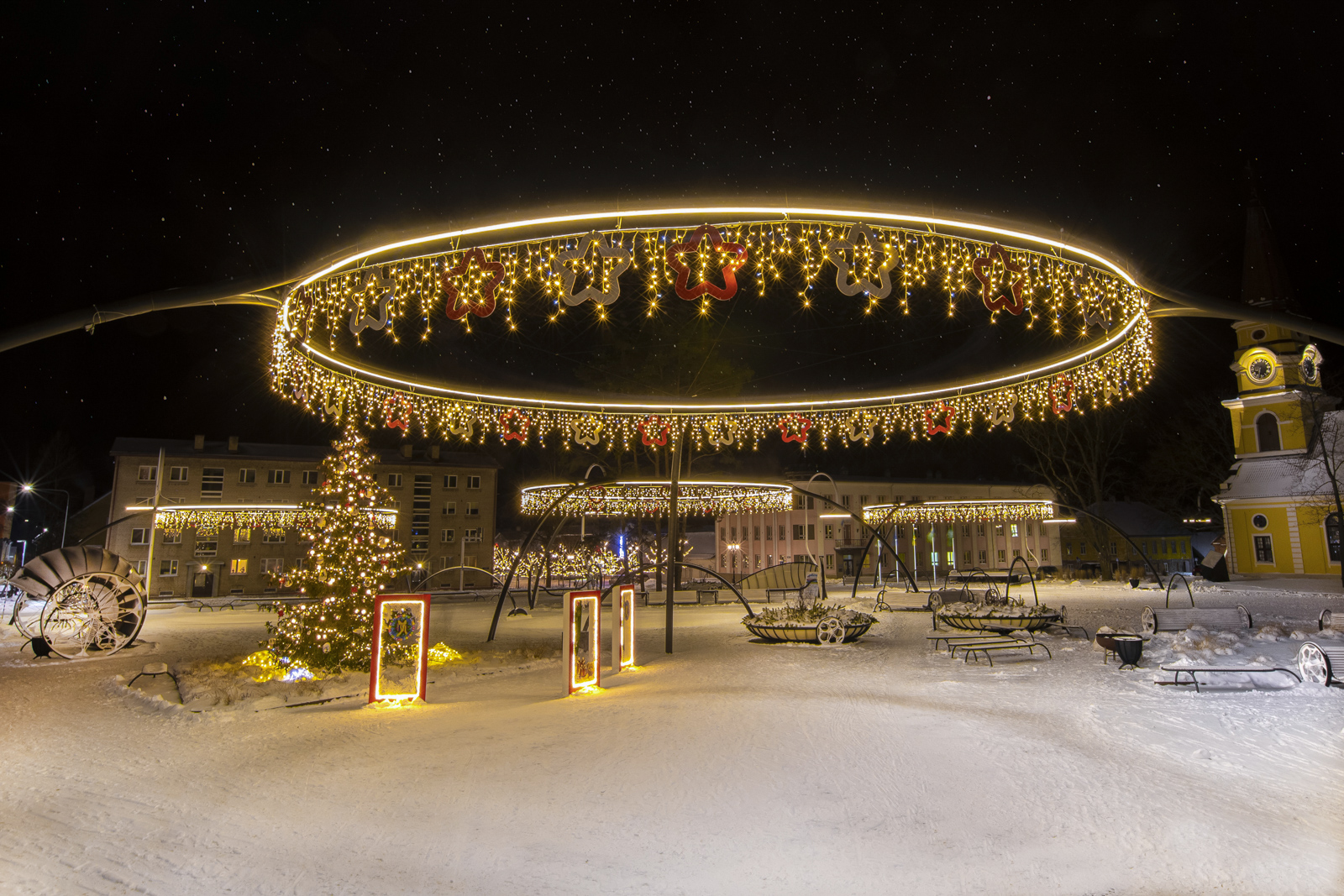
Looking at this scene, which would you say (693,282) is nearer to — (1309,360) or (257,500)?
(1309,360)

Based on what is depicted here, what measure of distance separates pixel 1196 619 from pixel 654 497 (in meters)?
16.3

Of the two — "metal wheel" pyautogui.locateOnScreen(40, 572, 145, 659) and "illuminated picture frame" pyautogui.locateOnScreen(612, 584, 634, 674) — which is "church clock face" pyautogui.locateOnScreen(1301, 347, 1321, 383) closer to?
"illuminated picture frame" pyautogui.locateOnScreen(612, 584, 634, 674)

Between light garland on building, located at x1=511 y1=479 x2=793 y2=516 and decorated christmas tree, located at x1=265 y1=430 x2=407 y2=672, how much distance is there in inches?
449

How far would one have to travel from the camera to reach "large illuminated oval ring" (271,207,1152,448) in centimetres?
732

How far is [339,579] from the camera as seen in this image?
1080 cm

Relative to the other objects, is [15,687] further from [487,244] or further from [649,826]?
[649,826]

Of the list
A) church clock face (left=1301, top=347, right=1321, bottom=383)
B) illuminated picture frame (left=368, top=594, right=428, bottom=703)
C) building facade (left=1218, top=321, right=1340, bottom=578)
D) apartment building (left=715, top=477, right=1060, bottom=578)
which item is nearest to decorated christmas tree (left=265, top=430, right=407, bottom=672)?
illuminated picture frame (left=368, top=594, right=428, bottom=703)

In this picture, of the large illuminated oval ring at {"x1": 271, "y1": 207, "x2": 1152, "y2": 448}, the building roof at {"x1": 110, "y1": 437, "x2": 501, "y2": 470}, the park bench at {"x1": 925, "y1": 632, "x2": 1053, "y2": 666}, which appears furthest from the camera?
the building roof at {"x1": 110, "y1": 437, "x2": 501, "y2": 470}

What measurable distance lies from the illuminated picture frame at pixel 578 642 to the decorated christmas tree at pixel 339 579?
2.94m

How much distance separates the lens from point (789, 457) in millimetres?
63156

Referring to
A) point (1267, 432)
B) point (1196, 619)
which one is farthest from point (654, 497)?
point (1267, 432)

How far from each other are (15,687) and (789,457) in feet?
184

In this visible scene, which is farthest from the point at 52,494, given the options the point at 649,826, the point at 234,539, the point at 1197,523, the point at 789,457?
the point at 1197,523

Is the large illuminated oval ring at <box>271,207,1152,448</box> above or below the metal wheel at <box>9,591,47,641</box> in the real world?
above
